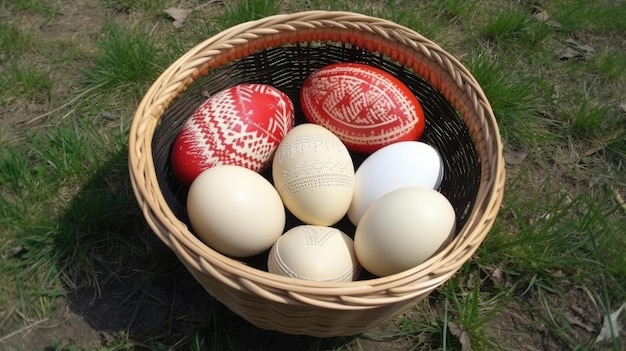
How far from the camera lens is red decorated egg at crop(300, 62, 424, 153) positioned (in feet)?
4.72

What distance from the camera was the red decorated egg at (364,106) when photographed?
1.44 metres

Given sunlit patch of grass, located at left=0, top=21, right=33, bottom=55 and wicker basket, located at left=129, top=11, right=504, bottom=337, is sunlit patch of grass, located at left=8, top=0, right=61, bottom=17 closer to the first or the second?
sunlit patch of grass, located at left=0, top=21, right=33, bottom=55

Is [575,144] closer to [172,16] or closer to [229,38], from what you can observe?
[229,38]

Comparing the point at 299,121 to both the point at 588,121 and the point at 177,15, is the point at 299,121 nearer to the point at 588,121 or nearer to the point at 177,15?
the point at 177,15

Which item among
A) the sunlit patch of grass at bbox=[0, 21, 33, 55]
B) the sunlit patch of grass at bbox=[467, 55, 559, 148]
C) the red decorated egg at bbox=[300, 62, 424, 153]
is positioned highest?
the red decorated egg at bbox=[300, 62, 424, 153]

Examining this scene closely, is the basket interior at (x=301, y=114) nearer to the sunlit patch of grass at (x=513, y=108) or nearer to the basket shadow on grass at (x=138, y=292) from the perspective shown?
the basket shadow on grass at (x=138, y=292)

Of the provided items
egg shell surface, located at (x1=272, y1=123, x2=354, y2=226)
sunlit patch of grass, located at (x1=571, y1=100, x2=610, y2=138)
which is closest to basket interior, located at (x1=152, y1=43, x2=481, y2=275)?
egg shell surface, located at (x1=272, y1=123, x2=354, y2=226)

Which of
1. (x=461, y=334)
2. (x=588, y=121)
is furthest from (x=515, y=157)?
(x=461, y=334)

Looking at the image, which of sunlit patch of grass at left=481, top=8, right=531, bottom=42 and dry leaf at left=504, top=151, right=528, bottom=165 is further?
sunlit patch of grass at left=481, top=8, right=531, bottom=42

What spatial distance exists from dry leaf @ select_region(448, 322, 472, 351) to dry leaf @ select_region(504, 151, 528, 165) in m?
0.59

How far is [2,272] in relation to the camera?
1484 millimetres

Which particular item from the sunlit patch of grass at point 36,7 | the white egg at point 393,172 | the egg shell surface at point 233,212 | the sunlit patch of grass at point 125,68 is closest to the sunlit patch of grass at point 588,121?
the white egg at point 393,172

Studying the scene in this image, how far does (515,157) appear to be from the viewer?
180cm

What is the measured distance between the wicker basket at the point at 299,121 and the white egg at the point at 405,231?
0.06m
